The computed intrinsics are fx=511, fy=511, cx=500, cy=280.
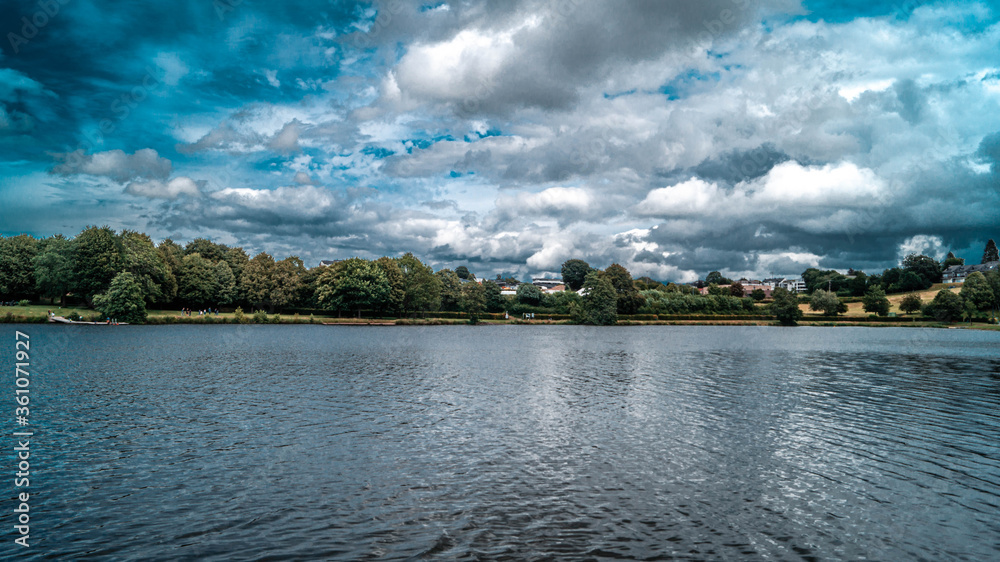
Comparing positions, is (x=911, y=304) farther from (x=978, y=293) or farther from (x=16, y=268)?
(x=16, y=268)

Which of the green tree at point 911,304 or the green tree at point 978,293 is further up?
the green tree at point 978,293

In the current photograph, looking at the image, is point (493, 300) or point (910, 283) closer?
point (493, 300)

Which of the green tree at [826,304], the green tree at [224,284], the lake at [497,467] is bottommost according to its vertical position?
the lake at [497,467]

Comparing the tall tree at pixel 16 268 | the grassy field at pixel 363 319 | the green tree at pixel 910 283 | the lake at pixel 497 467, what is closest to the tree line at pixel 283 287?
the tall tree at pixel 16 268

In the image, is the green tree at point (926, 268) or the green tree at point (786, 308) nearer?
the green tree at point (786, 308)

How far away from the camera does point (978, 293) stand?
142125mm

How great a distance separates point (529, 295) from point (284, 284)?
6850 cm

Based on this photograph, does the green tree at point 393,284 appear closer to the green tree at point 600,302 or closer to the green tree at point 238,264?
the green tree at point 238,264

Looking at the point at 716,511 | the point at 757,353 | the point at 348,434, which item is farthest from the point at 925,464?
the point at 757,353

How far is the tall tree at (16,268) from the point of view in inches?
3925

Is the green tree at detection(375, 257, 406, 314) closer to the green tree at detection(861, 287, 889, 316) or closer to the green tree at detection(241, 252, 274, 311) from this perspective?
the green tree at detection(241, 252, 274, 311)

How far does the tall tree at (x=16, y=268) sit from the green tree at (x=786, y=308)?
6899 inches

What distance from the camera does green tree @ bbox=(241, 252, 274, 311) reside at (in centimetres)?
12081

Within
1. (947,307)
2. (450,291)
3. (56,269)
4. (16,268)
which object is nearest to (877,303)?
(947,307)
